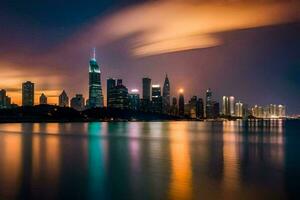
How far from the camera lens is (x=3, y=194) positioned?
18250 mm

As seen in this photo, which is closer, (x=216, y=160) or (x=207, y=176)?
(x=207, y=176)

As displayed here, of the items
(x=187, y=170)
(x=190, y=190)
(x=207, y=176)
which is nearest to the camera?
(x=190, y=190)

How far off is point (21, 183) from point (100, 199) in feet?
20.1

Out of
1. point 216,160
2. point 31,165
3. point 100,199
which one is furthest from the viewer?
point 216,160

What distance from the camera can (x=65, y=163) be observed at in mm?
30938

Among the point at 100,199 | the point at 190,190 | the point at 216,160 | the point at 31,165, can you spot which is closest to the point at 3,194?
the point at 100,199

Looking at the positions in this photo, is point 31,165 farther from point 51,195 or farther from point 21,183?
point 51,195

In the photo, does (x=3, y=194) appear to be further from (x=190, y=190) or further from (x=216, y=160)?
(x=216, y=160)

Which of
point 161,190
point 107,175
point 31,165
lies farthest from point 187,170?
point 31,165

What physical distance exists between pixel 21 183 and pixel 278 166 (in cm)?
1956

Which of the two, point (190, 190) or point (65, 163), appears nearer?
point (190, 190)

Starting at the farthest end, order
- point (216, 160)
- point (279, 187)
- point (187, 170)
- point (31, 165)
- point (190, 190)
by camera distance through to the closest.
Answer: point (216, 160)
point (31, 165)
point (187, 170)
point (279, 187)
point (190, 190)

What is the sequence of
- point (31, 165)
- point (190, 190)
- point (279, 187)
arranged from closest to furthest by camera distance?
point (190, 190)
point (279, 187)
point (31, 165)

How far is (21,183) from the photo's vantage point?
2112 cm
